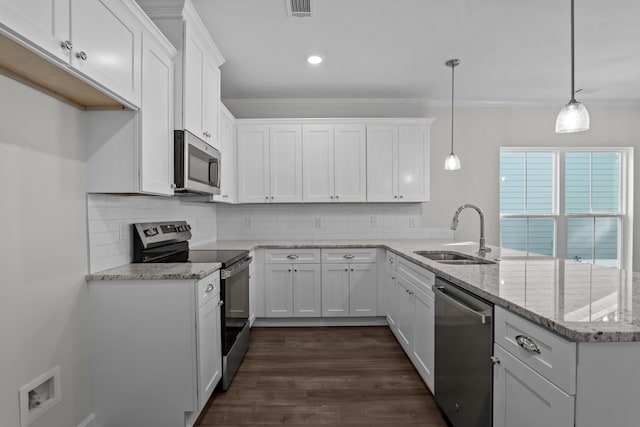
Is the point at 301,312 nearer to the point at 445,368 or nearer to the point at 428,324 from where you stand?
the point at 428,324

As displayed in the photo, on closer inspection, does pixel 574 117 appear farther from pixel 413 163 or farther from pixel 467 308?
pixel 413 163

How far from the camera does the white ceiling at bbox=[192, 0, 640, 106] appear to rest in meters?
2.30

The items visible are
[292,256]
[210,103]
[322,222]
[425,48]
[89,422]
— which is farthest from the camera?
[322,222]

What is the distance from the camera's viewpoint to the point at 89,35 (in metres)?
1.39

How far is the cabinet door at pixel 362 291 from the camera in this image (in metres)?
3.56

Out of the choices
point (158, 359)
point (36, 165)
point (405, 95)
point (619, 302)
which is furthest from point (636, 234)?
point (36, 165)

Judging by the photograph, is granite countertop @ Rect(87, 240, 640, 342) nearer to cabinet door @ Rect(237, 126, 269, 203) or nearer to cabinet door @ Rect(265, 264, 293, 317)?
cabinet door @ Rect(265, 264, 293, 317)

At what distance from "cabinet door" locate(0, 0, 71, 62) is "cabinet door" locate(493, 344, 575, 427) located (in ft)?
6.70

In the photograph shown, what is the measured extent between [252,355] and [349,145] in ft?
8.05

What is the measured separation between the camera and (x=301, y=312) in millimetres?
3559

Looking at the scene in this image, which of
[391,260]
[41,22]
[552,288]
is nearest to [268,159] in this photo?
[391,260]

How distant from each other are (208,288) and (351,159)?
7.81ft

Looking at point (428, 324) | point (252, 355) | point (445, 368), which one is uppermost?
point (428, 324)

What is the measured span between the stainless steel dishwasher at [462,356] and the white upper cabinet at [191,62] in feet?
6.67
